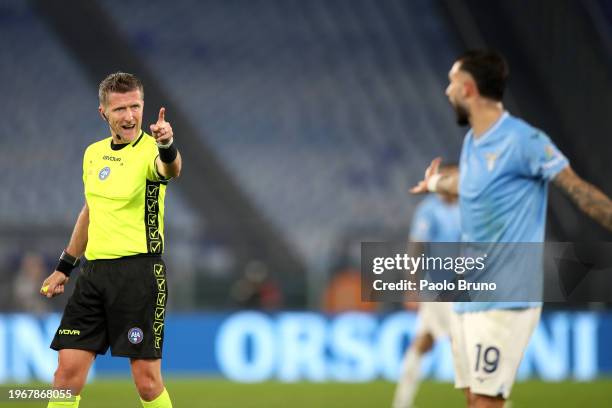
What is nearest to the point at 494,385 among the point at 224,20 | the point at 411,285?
the point at 411,285

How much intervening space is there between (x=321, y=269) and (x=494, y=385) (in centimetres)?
962

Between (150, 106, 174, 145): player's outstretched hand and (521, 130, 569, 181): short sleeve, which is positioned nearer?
(521, 130, 569, 181): short sleeve

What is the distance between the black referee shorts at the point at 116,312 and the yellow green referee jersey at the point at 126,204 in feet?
0.25

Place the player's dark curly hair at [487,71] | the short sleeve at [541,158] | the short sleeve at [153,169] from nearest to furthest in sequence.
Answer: the short sleeve at [541,158], the player's dark curly hair at [487,71], the short sleeve at [153,169]

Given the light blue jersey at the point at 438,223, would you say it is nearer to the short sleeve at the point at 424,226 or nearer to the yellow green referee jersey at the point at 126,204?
the short sleeve at the point at 424,226

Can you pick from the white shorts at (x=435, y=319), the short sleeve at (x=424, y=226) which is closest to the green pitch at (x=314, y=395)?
the white shorts at (x=435, y=319)

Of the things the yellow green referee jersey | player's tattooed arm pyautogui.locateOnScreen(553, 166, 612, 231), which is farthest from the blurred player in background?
player's tattooed arm pyautogui.locateOnScreen(553, 166, 612, 231)

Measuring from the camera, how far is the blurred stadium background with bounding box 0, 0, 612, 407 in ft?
49.2

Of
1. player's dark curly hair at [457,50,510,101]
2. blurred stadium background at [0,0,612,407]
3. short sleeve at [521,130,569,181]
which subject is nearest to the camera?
short sleeve at [521,130,569,181]

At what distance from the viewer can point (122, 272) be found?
5465mm

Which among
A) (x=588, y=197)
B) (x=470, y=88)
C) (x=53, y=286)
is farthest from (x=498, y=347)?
(x=53, y=286)

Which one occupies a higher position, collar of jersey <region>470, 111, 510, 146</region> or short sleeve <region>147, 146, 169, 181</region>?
collar of jersey <region>470, 111, 510, 146</region>

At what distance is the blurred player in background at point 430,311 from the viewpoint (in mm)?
9102
